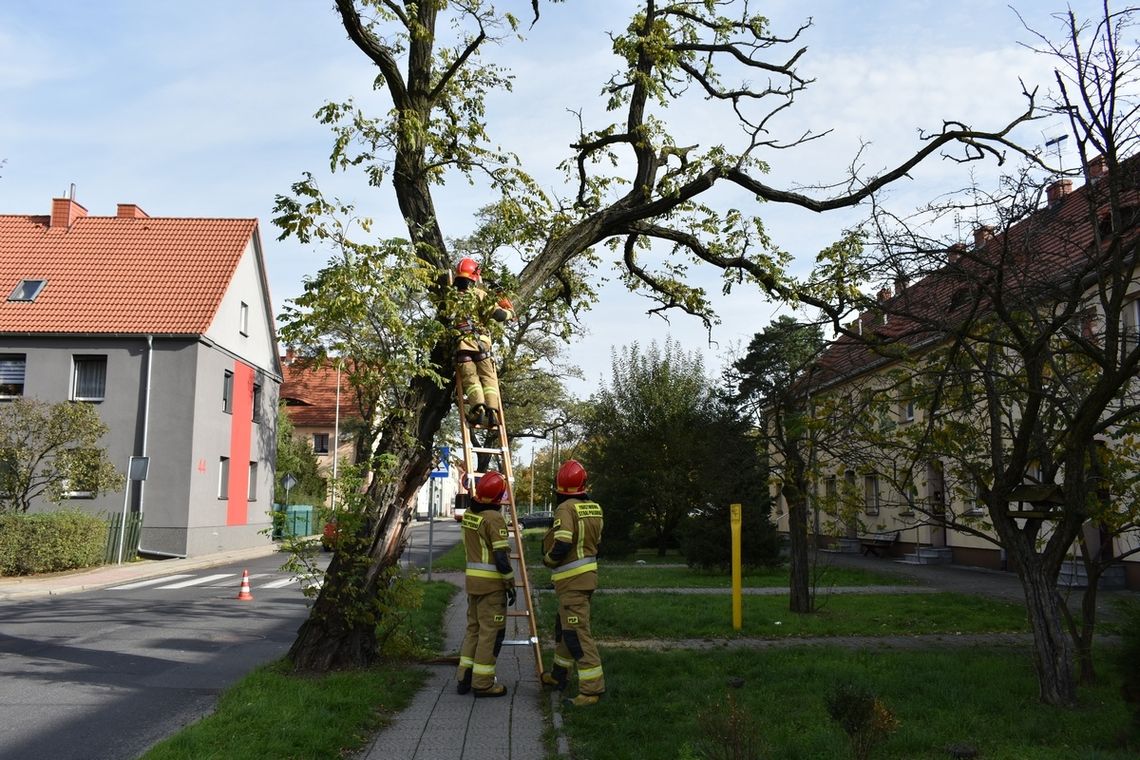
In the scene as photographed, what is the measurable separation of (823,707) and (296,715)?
3.82 m

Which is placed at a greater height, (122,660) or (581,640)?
(581,640)

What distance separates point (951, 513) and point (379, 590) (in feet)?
17.9

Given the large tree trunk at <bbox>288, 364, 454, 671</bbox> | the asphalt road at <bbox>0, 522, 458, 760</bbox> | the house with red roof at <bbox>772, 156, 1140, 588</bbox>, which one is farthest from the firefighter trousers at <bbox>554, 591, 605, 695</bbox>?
the asphalt road at <bbox>0, 522, 458, 760</bbox>

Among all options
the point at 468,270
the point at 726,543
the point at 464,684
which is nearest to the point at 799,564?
the point at 464,684

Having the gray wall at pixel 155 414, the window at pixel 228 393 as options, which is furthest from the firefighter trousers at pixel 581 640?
the window at pixel 228 393

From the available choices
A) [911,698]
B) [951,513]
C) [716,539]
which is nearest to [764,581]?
[716,539]

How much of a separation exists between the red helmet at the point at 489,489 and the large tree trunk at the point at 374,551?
1142mm

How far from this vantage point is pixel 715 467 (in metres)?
19.2

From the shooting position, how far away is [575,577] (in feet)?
24.9

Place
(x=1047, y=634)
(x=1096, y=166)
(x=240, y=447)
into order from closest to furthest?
(x=1096, y=166)
(x=1047, y=634)
(x=240, y=447)

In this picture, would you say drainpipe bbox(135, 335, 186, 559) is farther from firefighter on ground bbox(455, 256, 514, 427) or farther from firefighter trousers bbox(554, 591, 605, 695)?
firefighter trousers bbox(554, 591, 605, 695)

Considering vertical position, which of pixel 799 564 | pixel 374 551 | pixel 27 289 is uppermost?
pixel 27 289

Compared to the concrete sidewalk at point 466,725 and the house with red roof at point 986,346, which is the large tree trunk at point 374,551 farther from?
the house with red roof at point 986,346

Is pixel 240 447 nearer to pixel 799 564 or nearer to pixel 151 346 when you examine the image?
pixel 151 346
